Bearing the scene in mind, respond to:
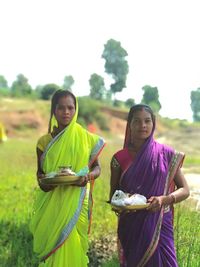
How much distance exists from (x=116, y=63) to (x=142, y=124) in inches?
2343

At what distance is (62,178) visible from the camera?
11.1ft

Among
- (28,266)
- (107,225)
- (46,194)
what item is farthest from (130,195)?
(107,225)

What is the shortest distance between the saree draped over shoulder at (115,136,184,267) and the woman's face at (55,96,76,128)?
2.40 feet

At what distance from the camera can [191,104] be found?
73.1m

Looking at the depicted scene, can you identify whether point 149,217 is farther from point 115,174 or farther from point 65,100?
point 65,100

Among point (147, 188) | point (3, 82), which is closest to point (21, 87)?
point (3, 82)

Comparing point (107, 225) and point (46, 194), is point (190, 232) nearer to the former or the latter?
point (46, 194)

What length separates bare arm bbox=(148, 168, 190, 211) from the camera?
9.85 feet

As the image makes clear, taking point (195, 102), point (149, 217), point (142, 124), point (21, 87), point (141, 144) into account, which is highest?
point (21, 87)

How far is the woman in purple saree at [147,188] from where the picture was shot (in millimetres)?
3164

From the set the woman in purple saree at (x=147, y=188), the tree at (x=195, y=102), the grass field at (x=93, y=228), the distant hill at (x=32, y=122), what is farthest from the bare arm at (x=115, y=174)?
the tree at (x=195, y=102)

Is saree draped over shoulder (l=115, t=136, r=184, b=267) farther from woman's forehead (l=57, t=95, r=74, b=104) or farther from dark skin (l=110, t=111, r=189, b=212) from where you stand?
woman's forehead (l=57, t=95, r=74, b=104)

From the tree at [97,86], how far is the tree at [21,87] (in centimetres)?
886

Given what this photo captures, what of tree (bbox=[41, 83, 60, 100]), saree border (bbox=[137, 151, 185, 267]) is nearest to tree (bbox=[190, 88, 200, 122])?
tree (bbox=[41, 83, 60, 100])
